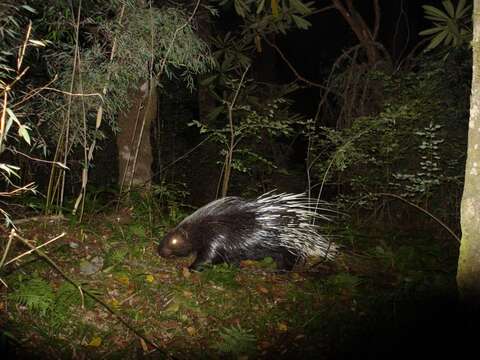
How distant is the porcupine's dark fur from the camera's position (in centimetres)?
573

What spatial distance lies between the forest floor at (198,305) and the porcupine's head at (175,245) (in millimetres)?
189

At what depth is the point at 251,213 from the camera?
590cm

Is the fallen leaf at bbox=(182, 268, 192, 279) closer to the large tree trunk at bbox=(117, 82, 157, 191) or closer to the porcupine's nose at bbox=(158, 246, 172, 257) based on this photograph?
the porcupine's nose at bbox=(158, 246, 172, 257)

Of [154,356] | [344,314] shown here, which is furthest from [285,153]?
[154,356]

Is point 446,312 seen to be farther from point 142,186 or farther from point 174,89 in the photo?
point 174,89

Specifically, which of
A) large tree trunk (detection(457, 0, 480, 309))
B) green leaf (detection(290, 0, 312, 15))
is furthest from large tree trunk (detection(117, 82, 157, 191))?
large tree trunk (detection(457, 0, 480, 309))

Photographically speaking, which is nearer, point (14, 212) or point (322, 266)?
point (14, 212)

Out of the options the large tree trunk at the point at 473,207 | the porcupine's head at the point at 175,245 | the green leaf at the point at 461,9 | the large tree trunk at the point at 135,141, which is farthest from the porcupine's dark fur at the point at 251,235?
the green leaf at the point at 461,9

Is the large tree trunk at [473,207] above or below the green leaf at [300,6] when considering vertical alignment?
below

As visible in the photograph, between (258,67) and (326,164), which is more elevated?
(258,67)

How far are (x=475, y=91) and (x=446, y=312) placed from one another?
269cm

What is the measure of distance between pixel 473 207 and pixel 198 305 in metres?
2.86

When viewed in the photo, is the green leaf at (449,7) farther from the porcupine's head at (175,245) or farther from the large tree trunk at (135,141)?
the porcupine's head at (175,245)

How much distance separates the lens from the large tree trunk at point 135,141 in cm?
675
